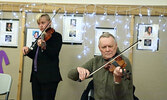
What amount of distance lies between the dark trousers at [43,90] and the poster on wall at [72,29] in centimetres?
97

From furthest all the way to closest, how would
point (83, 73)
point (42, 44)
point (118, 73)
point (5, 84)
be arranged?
point (5, 84) < point (42, 44) < point (83, 73) < point (118, 73)

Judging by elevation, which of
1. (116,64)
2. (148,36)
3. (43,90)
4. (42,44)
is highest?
(148,36)

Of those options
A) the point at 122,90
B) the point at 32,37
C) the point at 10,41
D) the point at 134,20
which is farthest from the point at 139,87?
the point at 10,41

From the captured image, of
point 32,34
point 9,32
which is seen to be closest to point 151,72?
point 32,34

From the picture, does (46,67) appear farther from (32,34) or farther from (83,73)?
(32,34)

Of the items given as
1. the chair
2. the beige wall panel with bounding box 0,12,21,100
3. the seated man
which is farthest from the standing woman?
the beige wall panel with bounding box 0,12,21,100

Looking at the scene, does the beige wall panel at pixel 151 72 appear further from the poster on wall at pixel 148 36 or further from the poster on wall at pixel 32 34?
the poster on wall at pixel 32 34

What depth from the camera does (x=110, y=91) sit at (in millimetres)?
1786

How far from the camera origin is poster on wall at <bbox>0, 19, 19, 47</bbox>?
322 centimetres

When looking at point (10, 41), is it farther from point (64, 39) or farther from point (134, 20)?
point (134, 20)

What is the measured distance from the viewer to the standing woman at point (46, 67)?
2305 millimetres

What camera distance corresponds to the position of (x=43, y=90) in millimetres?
2344

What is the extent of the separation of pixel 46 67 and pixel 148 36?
5.52 feet

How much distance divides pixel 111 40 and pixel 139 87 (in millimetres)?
1503
